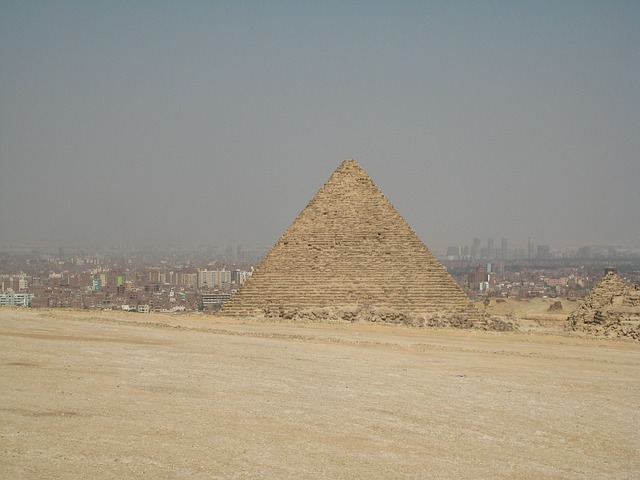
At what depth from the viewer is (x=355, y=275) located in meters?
29.6

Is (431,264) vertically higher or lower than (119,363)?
higher

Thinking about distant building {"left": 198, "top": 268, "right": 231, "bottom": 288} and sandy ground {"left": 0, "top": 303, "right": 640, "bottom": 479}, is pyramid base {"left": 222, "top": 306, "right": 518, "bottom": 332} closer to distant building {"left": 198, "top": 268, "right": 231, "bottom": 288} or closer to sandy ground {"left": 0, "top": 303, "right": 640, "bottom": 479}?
sandy ground {"left": 0, "top": 303, "right": 640, "bottom": 479}

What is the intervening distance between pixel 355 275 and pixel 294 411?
1951cm

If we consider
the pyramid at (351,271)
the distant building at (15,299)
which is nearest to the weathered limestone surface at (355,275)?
the pyramid at (351,271)

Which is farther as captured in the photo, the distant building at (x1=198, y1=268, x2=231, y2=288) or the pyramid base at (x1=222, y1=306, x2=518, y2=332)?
the distant building at (x1=198, y1=268, x2=231, y2=288)

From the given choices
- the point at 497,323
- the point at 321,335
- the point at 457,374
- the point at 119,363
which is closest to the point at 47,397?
the point at 119,363

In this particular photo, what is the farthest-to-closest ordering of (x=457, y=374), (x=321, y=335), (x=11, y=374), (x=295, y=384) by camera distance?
(x=321, y=335) → (x=457, y=374) → (x=295, y=384) → (x=11, y=374)

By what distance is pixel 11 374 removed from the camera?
11.0 meters

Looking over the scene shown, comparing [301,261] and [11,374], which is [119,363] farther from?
[301,261]

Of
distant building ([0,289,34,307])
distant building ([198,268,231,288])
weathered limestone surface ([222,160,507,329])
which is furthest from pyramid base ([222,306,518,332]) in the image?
distant building ([198,268,231,288])

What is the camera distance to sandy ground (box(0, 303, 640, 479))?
771 centimetres

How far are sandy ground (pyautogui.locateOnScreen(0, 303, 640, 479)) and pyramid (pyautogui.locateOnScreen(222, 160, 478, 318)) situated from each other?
1057cm

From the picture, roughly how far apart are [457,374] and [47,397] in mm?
7423

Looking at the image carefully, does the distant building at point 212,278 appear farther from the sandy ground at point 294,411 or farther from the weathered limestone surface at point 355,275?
the sandy ground at point 294,411
